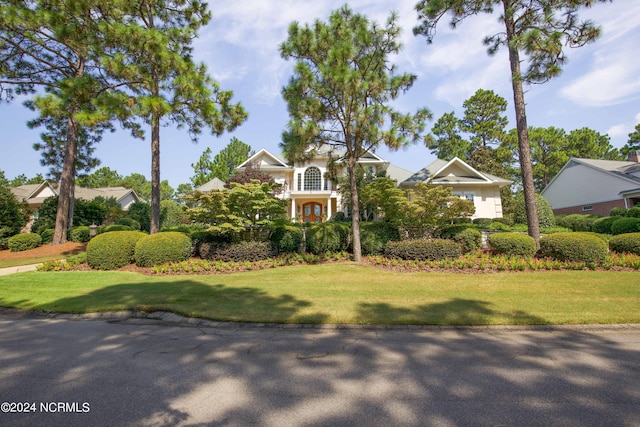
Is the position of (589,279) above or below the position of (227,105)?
below

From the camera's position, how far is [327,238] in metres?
13.1

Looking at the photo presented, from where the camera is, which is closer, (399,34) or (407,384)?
(407,384)

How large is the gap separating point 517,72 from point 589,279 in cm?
841

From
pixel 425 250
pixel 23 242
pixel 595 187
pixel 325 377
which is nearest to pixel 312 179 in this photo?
pixel 425 250

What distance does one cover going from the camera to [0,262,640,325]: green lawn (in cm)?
577

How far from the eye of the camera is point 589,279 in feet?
27.6

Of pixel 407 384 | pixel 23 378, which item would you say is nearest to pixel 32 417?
pixel 23 378

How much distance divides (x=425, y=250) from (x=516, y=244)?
10.8ft

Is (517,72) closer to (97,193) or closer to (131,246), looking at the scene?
(131,246)

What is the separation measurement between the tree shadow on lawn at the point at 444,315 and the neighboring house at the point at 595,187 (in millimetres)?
26929

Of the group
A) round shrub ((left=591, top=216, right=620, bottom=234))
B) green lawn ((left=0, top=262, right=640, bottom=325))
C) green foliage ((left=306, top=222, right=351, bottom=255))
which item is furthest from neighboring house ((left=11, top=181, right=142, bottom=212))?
round shrub ((left=591, top=216, right=620, bottom=234))

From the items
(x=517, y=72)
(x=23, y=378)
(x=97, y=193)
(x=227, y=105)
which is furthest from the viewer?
(x=97, y=193)

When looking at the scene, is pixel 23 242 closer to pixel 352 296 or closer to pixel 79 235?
pixel 79 235

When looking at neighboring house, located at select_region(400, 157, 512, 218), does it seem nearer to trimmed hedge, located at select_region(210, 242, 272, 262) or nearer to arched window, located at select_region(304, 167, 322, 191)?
arched window, located at select_region(304, 167, 322, 191)
